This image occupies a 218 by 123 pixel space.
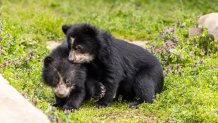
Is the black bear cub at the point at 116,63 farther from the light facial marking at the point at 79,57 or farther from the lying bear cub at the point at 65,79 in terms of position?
the lying bear cub at the point at 65,79

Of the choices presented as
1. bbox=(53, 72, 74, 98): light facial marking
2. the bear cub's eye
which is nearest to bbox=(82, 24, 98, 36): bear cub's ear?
the bear cub's eye

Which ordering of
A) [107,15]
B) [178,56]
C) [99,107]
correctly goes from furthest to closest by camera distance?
[107,15] → [178,56] → [99,107]

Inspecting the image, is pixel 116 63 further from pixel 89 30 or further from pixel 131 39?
pixel 131 39

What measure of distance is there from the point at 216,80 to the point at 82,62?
2.18m

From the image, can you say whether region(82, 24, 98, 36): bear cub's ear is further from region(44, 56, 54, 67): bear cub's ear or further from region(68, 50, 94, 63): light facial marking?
region(44, 56, 54, 67): bear cub's ear

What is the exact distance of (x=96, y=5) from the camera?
59.4 feet

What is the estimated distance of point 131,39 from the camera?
47.3 feet

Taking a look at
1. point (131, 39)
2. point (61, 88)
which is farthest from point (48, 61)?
point (131, 39)

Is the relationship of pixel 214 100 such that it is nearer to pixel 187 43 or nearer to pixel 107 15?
pixel 187 43

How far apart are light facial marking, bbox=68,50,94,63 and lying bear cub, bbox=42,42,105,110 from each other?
81 millimetres

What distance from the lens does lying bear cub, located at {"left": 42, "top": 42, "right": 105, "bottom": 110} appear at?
28.6 feet

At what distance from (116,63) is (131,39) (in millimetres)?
5087

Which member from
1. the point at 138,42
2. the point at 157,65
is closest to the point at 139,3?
the point at 138,42

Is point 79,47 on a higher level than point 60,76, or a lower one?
higher
